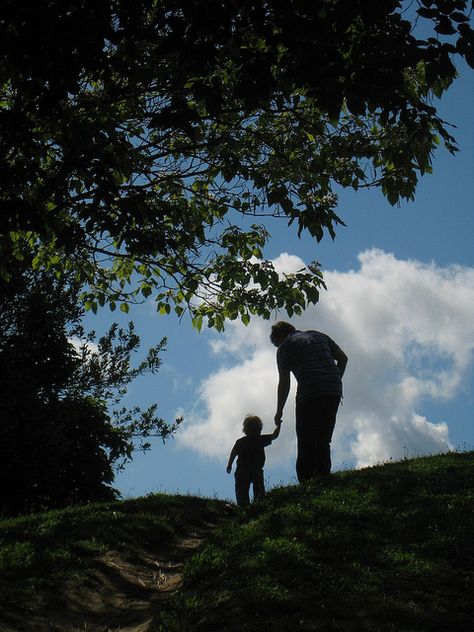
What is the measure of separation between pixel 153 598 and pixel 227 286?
9.96m

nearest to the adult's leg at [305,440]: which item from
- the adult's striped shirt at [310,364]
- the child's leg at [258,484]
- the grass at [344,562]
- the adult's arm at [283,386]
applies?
the adult's striped shirt at [310,364]

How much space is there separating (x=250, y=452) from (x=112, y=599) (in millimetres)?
7402

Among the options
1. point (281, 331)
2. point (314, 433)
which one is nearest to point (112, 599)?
point (314, 433)

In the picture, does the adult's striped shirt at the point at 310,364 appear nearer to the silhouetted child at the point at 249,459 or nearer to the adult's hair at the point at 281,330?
the adult's hair at the point at 281,330

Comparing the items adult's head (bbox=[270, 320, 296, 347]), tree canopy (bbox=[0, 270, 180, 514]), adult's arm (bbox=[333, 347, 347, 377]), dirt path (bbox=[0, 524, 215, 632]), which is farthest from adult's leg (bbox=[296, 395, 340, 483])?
tree canopy (bbox=[0, 270, 180, 514])

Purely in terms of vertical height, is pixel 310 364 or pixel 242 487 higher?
pixel 310 364

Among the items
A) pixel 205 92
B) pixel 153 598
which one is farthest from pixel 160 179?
pixel 153 598

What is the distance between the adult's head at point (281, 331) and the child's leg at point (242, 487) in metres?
3.94

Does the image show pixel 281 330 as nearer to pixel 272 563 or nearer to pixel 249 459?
pixel 249 459

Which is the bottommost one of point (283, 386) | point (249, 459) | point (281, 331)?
point (249, 459)

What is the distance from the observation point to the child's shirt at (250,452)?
17.2m

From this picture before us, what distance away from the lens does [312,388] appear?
1385 cm

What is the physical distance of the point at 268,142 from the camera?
608 inches

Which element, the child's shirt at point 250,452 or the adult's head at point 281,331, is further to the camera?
the child's shirt at point 250,452
